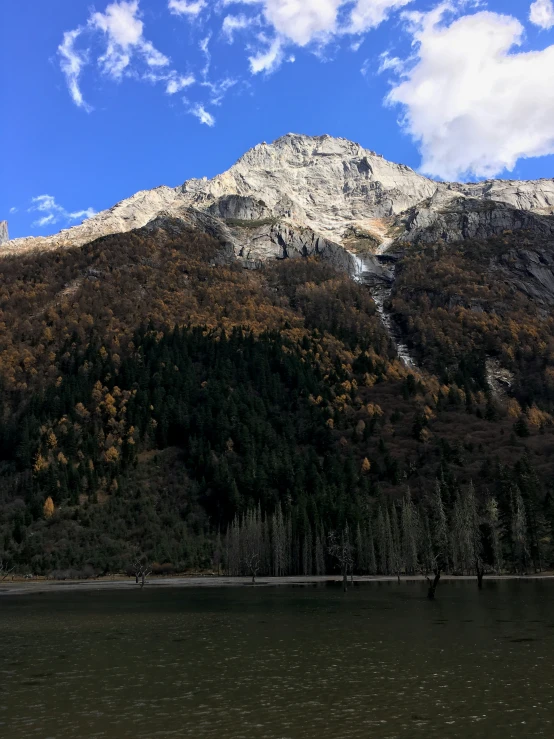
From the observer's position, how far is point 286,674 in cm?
3234

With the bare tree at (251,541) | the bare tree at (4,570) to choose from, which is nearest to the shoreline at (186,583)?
the bare tree at (4,570)

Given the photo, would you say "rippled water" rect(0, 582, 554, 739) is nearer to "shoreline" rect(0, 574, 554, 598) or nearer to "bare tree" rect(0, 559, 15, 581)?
"shoreline" rect(0, 574, 554, 598)

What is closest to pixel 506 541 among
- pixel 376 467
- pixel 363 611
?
pixel 376 467

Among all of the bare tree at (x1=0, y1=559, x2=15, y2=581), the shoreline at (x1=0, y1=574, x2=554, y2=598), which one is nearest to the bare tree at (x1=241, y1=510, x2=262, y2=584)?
the shoreline at (x1=0, y1=574, x2=554, y2=598)

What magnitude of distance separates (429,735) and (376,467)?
162 m

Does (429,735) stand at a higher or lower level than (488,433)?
lower

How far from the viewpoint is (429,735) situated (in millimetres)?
21141

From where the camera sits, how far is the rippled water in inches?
913

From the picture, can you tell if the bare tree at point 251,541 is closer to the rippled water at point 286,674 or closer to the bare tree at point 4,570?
the bare tree at point 4,570

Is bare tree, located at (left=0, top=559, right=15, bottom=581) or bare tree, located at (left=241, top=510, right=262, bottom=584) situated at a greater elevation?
bare tree, located at (left=241, top=510, right=262, bottom=584)

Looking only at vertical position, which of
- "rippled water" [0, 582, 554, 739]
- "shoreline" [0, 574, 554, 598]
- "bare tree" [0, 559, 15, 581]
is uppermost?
"rippled water" [0, 582, 554, 739]

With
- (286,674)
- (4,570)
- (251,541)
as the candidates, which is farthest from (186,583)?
(286,674)

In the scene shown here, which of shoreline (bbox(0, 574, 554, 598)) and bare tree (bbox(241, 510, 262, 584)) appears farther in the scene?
bare tree (bbox(241, 510, 262, 584))

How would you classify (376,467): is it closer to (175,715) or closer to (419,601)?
(419,601)
